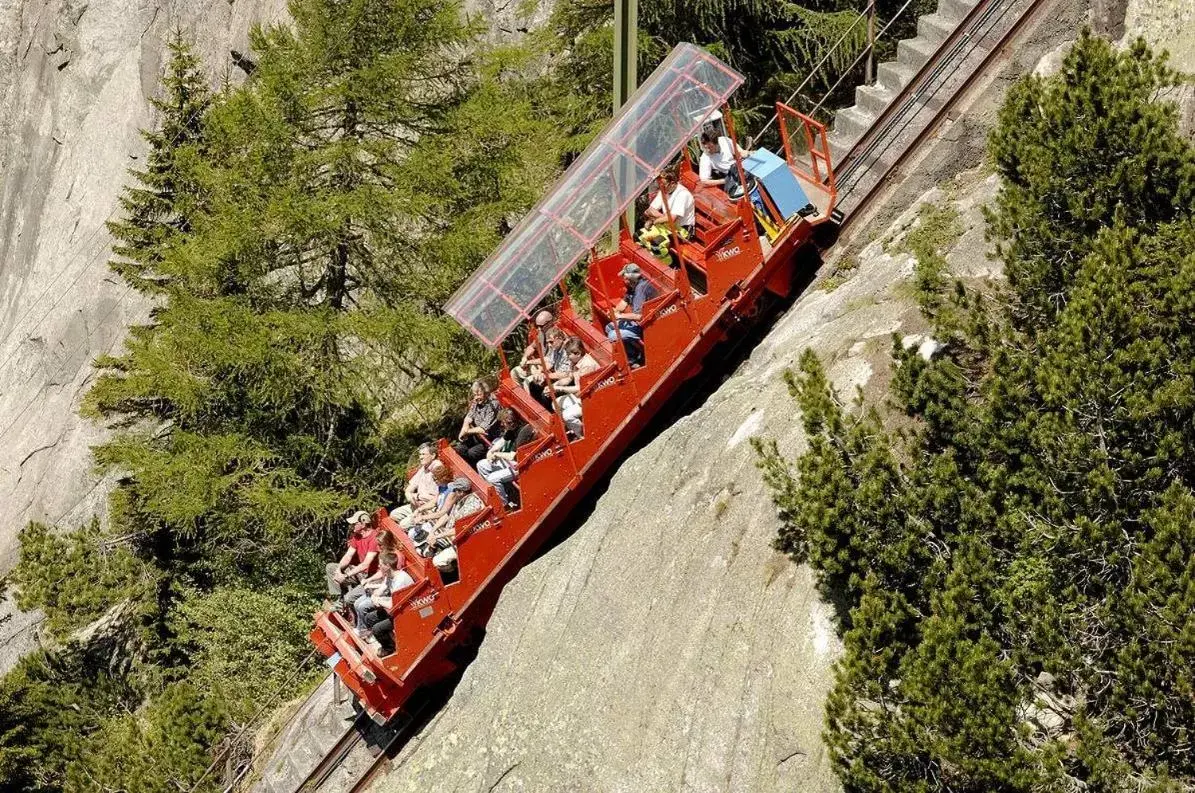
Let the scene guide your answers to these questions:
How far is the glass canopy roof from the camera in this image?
15.9 m

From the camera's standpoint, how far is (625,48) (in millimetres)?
19109

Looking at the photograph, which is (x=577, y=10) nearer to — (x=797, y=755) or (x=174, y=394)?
(x=174, y=394)

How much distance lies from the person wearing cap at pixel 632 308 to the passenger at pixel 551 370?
616 millimetres

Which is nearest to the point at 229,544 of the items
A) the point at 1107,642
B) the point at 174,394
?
the point at 174,394

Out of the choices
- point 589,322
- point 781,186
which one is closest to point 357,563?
point 589,322

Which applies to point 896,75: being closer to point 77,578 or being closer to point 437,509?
point 437,509

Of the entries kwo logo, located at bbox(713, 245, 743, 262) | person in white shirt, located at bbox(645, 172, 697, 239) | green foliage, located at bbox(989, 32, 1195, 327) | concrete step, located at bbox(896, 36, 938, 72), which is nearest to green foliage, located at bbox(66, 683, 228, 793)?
person in white shirt, located at bbox(645, 172, 697, 239)

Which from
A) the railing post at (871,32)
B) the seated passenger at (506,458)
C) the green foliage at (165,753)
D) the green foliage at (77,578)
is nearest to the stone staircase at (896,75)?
the railing post at (871,32)

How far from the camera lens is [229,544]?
2512 cm

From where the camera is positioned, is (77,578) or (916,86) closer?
(916,86)

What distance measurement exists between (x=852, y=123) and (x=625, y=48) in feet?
11.5

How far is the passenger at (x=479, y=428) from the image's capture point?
16.6 metres

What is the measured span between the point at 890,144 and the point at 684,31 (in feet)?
23.8

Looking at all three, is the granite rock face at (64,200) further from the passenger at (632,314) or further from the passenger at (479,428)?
the passenger at (632,314)
